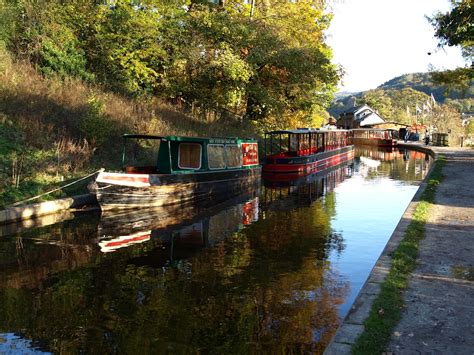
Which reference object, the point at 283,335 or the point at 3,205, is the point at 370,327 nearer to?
the point at 283,335

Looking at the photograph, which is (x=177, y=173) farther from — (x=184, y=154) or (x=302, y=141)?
(x=302, y=141)

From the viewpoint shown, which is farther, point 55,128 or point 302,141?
point 302,141

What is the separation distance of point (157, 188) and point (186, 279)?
7.38 metres

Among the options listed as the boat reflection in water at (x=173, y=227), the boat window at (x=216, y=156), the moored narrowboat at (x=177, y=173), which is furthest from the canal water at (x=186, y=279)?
the boat window at (x=216, y=156)

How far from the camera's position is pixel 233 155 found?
20906mm

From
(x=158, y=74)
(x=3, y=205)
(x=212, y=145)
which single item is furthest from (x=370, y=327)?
(x=158, y=74)

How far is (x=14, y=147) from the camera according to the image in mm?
16172

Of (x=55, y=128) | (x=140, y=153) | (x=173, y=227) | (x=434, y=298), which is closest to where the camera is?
(x=434, y=298)

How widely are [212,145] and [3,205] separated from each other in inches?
336

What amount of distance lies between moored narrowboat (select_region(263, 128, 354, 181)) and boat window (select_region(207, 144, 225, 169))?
7.26 m

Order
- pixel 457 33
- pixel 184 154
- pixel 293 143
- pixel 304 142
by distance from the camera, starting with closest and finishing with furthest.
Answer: pixel 184 154
pixel 457 33
pixel 293 143
pixel 304 142

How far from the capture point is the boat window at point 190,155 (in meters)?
18.3

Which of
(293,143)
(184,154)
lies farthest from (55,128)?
(293,143)

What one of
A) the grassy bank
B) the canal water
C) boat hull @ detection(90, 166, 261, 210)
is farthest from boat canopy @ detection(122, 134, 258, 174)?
the canal water
